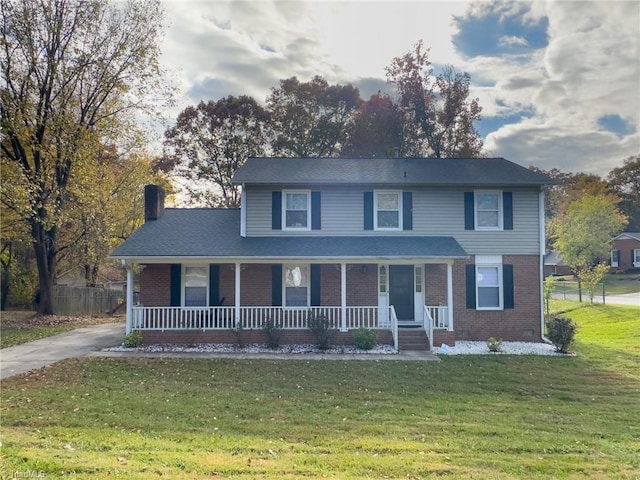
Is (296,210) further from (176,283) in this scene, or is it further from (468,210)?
(468,210)

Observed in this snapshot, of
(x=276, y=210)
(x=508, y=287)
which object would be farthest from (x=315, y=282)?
(x=508, y=287)

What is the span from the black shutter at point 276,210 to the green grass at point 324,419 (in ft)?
17.5

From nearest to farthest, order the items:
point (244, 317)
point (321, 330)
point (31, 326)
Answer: point (321, 330)
point (244, 317)
point (31, 326)

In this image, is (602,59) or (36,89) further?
(36,89)

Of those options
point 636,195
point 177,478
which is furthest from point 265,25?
point 636,195

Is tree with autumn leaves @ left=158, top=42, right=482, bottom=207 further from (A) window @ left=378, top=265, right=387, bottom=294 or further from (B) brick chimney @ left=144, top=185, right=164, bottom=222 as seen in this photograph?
(A) window @ left=378, top=265, right=387, bottom=294

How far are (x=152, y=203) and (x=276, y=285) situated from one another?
19.4 ft

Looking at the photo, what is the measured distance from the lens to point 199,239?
14.6m

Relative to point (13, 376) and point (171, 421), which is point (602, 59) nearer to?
point (171, 421)

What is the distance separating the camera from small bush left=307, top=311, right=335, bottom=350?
42.0ft

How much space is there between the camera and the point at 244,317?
1394cm

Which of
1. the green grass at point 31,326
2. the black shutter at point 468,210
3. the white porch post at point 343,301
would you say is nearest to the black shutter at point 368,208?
the white porch post at point 343,301

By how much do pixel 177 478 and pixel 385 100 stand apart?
106 feet

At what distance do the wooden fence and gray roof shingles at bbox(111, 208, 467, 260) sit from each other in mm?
10537
